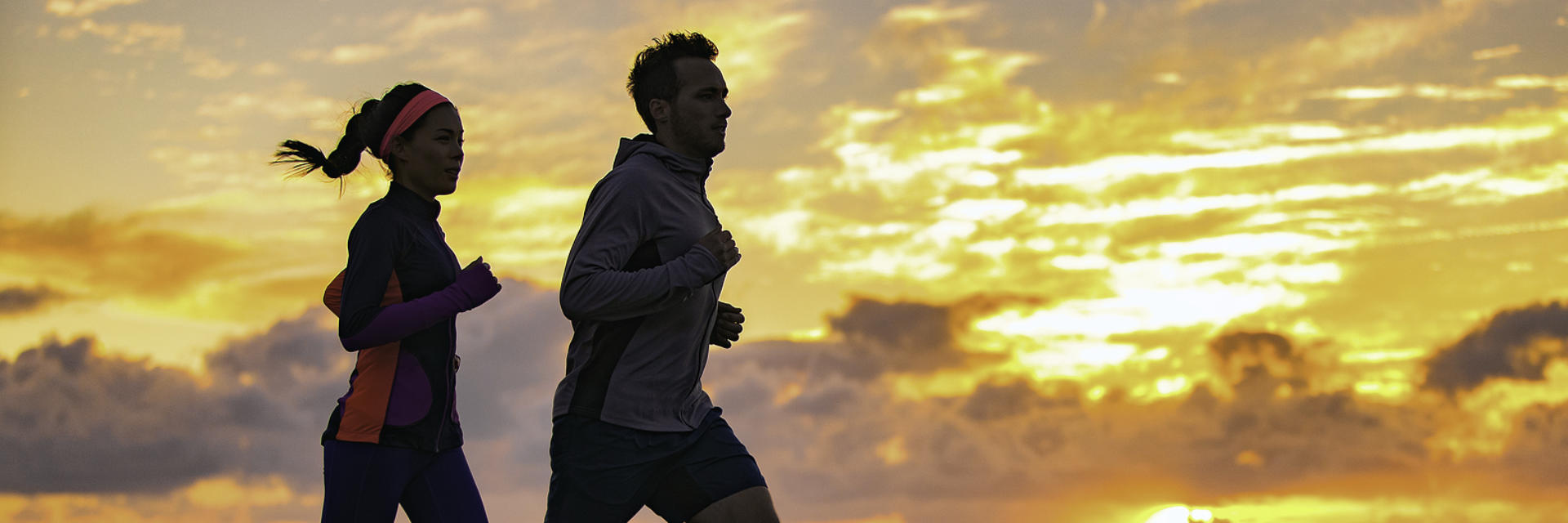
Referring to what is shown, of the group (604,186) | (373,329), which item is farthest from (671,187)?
(373,329)

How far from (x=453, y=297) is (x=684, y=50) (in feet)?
4.22

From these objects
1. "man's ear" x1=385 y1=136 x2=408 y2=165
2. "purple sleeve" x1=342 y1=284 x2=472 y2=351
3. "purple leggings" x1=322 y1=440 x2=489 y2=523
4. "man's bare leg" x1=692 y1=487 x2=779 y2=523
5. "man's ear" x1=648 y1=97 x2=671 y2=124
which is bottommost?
"man's bare leg" x1=692 y1=487 x2=779 y2=523

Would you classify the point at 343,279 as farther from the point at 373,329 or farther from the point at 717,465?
the point at 717,465

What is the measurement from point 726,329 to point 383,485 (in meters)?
1.42

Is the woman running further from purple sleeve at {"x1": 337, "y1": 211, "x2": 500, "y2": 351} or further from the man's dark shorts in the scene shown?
the man's dark shorts

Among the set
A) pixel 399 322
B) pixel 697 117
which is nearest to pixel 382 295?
pixel 399 322

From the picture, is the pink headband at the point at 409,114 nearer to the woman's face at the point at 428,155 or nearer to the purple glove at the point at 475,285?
the woman's face at the point at 428,155

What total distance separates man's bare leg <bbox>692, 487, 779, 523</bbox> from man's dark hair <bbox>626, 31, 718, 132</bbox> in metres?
1.43

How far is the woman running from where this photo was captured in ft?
21.5

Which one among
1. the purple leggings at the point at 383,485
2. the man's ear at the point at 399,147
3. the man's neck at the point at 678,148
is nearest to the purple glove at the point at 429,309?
the purple leggings at the point at 383,485

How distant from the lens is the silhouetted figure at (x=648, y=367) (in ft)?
20.3

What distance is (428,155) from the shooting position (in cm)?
684

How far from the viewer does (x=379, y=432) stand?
21.6ft

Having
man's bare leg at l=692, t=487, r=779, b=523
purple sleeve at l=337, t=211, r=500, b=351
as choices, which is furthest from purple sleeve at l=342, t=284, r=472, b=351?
man's bare leg at l=692, t=487, r=779, b=523
